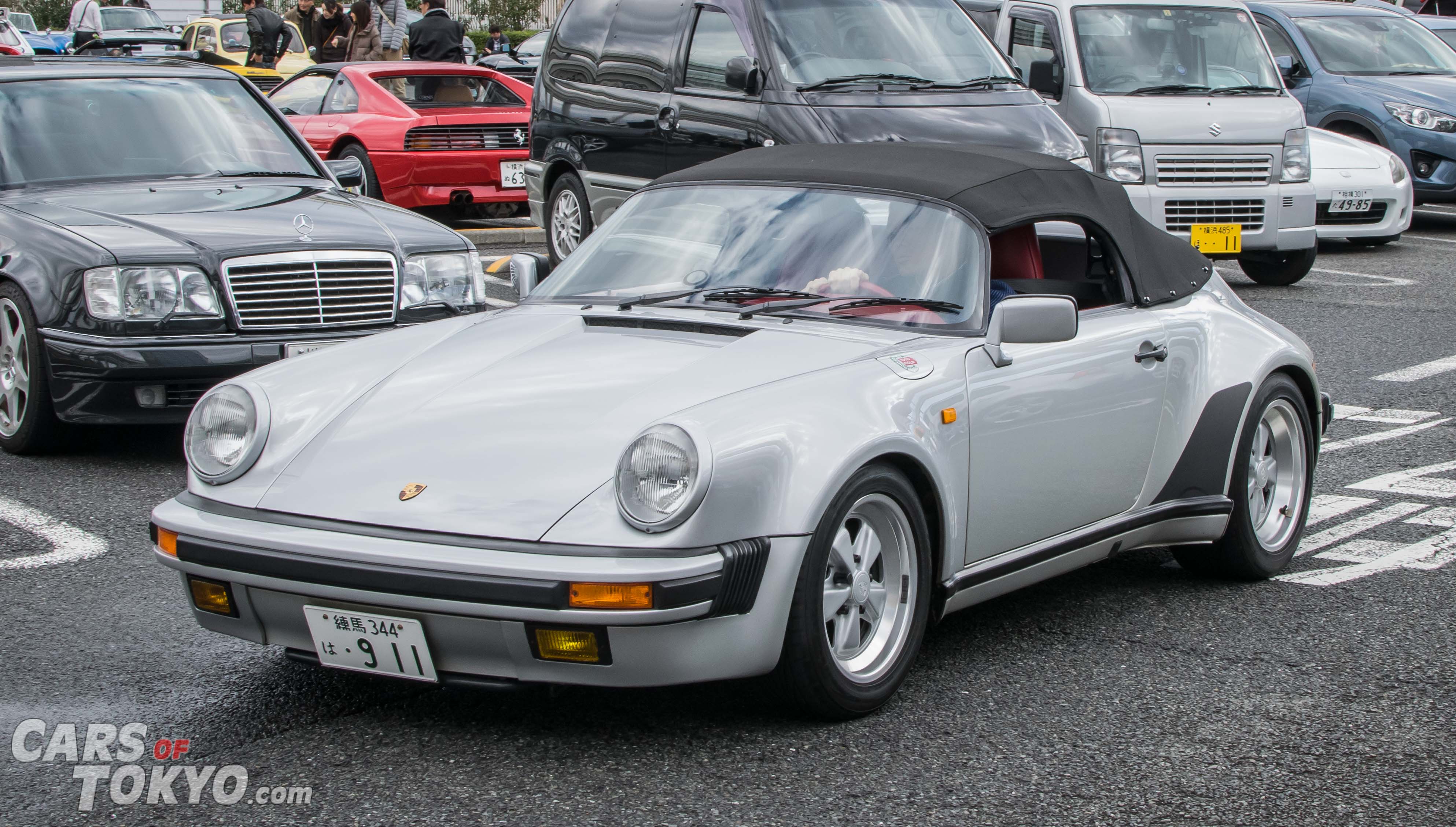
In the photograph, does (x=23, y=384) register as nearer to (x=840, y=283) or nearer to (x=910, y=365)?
(x=840, y=283)

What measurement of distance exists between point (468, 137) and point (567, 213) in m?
2.30

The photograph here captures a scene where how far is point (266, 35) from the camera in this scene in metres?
20.5

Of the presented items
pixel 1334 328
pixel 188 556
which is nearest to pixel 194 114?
pixel 188 556

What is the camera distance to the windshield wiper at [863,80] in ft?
28.8

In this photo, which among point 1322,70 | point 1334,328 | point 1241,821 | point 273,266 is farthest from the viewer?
point 1322,70

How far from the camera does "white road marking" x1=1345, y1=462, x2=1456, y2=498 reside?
619 cm

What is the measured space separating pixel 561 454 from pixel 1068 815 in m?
1.29

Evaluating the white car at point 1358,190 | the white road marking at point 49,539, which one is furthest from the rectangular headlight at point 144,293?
the white car at point 1358,190

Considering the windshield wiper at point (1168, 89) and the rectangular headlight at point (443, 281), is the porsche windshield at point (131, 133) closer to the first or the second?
the rectangular headlight at point (443, 281)

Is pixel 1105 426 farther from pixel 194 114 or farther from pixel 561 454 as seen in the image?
pixel 194 114

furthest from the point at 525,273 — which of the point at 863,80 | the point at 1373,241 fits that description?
the point at 1373,241

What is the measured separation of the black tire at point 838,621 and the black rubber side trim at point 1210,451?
3.89 feet

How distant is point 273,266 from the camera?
254 inches

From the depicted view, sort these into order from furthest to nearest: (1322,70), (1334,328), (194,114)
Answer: (1322,70) < (1334,328) < (194,114)
